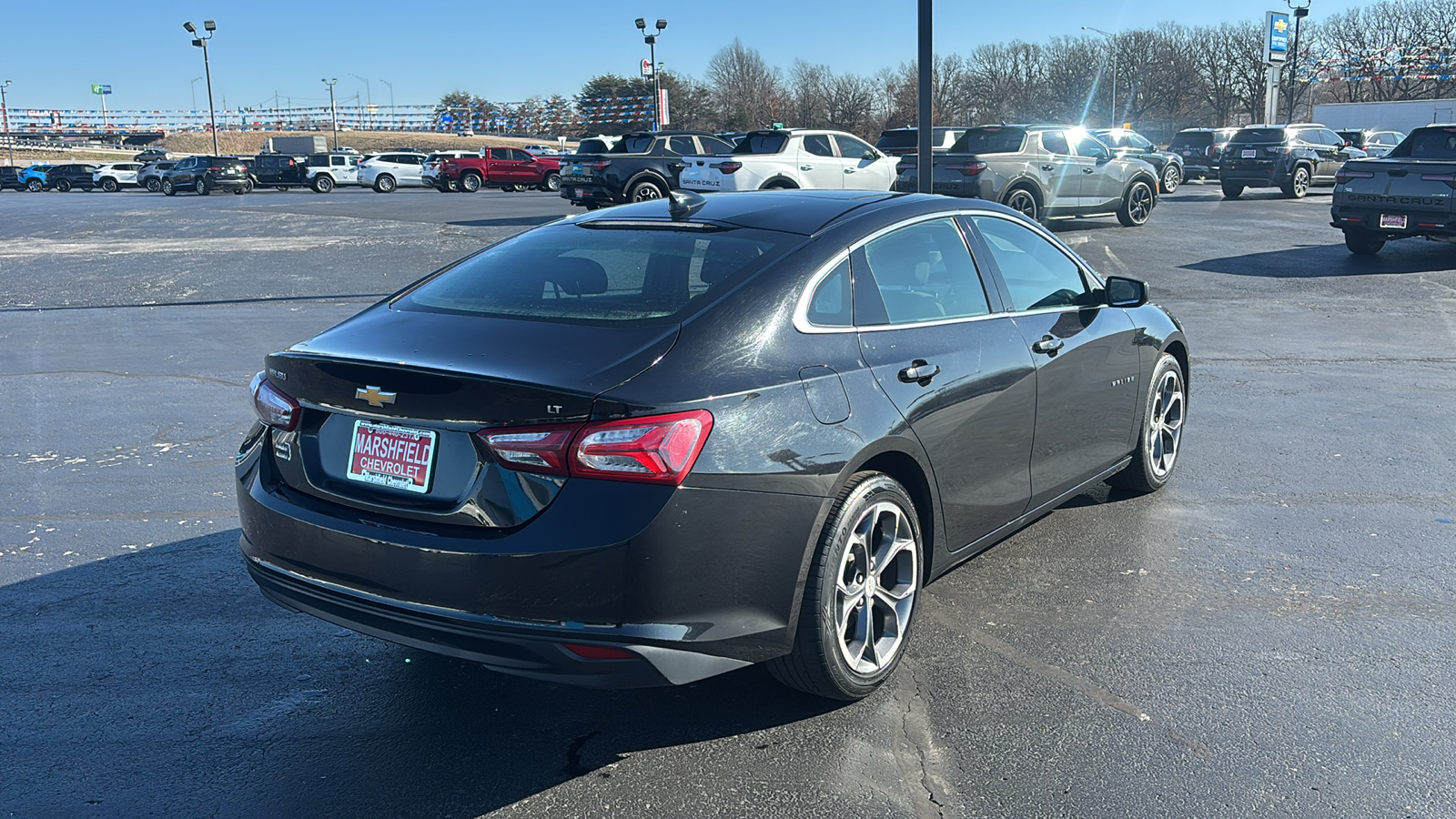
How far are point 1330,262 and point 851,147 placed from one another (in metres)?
9.03

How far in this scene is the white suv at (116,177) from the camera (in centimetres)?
5509

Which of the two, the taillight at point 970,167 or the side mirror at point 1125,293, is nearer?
the side mirror at point 1125,293

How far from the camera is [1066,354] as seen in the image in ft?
15.3

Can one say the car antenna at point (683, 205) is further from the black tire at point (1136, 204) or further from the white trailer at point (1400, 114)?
the white trailer at point (1400, 114)

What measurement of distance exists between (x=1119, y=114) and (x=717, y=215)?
100293 millimetres

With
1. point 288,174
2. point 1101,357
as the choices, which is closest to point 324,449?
point 1101,357

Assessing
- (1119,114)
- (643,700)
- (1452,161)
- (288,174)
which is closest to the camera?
(643,700)

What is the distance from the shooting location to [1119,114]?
95.9 metres

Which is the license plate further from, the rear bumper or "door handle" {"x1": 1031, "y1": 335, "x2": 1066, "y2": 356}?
"door handle" {"x1": 1031, "y1": 335, "x2": 1066, "y2": 356}

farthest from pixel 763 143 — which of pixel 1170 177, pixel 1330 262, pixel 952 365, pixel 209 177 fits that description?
pixel 209 177

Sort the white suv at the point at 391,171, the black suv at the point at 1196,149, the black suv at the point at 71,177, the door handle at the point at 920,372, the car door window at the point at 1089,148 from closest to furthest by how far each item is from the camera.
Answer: the door handle at the point at 920,372 < the car door window at the point at 1089,148 < the black suv at the point at 1196,149 < the white suv at the point at 391,171 < the black suv at the point at 71,177

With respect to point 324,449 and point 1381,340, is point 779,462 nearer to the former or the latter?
point 324,449

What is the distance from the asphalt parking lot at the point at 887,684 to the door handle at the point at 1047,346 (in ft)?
3.03

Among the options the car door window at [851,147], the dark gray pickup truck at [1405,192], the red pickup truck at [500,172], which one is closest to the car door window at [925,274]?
the dark gray pickup truck at [1405,192]
